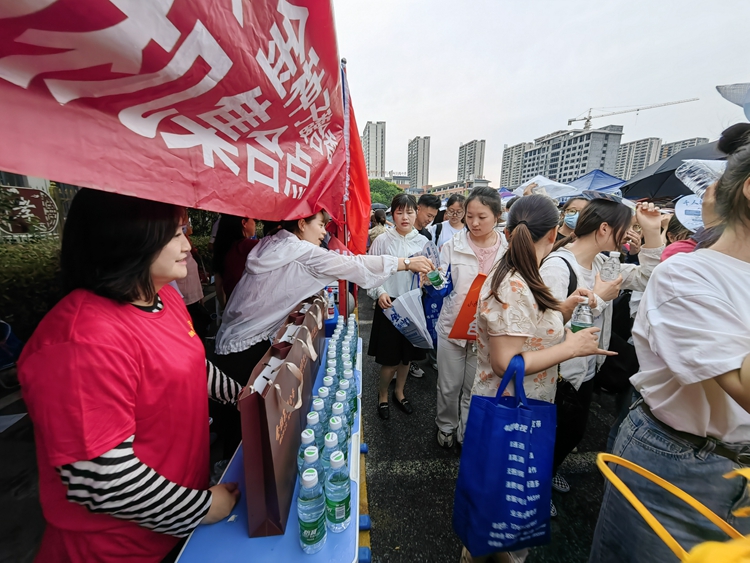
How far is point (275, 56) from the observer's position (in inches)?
43.4

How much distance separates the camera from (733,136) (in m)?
1.53

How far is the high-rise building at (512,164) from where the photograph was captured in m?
67.3

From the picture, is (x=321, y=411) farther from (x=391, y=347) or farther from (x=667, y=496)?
(x=391, y=347)

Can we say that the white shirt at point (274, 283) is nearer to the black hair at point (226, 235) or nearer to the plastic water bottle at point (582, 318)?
the plastic water bottle at point (582, 318)

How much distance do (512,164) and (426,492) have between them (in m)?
78.4

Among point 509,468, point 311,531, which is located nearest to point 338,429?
point 311,531

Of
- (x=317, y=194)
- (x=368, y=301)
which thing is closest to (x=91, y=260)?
(x=317, y=194)

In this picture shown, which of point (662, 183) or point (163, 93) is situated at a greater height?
point (662, 183)

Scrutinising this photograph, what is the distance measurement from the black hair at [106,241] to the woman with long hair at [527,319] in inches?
57.2

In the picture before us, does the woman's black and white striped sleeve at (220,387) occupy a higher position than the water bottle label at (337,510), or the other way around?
the woman's black and white striped sleeve at (220,387)

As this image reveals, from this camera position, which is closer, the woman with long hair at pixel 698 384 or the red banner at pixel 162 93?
the red banner at pixel 162 93

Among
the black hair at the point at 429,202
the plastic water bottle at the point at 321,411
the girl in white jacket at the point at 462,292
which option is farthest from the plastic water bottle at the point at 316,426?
the black hair at the point at 429,202

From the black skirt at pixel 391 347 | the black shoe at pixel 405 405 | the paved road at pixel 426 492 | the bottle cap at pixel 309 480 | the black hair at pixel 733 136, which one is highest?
the black hair at pixel 733 136

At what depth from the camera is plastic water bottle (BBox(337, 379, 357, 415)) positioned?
160 centimetres
